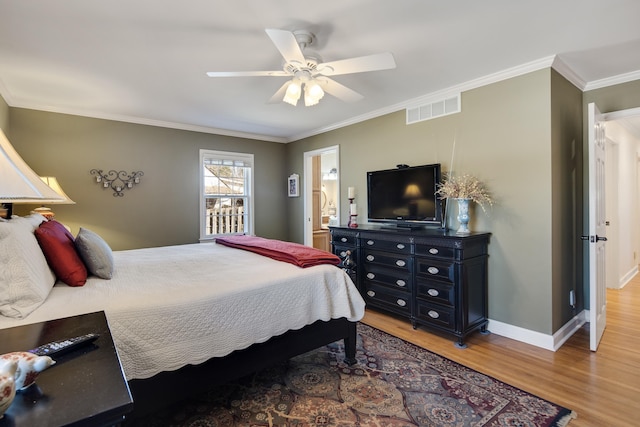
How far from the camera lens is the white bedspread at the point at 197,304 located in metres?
1.52

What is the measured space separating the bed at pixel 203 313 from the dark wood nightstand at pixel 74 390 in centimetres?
45

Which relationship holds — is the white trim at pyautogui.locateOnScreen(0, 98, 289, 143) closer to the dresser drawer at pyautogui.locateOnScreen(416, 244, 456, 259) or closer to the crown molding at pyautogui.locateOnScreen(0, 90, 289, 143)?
the crown molding at pyautogui.locateOnScreen(0, 90, 289, 143)

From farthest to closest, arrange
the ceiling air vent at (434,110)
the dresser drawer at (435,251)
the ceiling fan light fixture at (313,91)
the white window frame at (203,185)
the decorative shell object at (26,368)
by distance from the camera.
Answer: the white window frame at (203,185) < the ceiling air vent at (434,110) < the dresser drawer at (435,251) < the ceiling fan light fixture at (313,91) < the decorative shell object at (26,368)

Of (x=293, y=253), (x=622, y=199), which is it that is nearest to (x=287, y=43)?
(x=293, y=253)

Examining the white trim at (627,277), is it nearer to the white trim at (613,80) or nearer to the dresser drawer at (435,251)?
the white trim at (613,80)

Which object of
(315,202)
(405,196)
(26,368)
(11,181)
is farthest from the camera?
(315,202)

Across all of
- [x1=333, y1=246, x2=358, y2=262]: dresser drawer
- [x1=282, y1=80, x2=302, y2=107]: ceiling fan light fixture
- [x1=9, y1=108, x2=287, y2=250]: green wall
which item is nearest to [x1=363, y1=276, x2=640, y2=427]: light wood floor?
[x1=333, y1=246, x2=358, y2=262]: dresser drawer

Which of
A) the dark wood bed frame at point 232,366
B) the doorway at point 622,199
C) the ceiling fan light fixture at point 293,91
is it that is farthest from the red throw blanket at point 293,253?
the doorway at point 622,199

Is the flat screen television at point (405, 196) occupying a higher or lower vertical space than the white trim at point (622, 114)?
lower

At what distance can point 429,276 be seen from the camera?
2996 mm

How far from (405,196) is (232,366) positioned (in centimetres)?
251

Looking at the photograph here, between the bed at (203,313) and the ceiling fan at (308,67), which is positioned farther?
the ceiling fan at (308,67)

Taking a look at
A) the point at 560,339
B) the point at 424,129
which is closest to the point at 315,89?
the point at 424,129

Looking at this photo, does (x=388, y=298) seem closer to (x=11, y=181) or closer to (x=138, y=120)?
(x=11, y=181)
